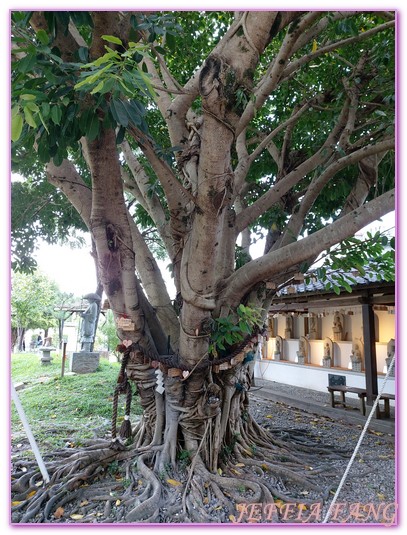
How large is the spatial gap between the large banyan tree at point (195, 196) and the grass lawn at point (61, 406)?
1180mm

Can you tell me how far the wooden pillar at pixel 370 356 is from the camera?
6203 mm

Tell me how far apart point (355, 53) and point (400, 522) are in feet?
14.1

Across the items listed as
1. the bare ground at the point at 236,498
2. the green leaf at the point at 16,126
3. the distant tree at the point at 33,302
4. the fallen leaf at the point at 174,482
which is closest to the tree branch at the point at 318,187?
the bare ground at the point at 236,498

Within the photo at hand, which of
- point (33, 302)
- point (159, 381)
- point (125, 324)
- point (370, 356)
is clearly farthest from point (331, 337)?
point (33, 302)

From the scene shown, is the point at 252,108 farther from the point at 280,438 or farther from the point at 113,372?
the point at 113,372

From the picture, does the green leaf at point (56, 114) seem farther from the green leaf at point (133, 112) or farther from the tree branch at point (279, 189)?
the tree branch at point (279, 189)

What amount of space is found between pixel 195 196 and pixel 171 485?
7.27 ft

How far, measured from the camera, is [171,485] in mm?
3012

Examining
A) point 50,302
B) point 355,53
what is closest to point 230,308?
point 355,53

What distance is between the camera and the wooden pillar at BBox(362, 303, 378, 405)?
6.20 metres

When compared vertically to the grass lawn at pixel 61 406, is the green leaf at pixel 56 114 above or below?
above

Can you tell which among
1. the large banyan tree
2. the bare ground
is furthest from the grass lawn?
the large banyan tree

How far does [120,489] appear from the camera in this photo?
3039 millimetres

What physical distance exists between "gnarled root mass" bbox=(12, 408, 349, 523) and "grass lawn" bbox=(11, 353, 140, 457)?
35.1 inches
